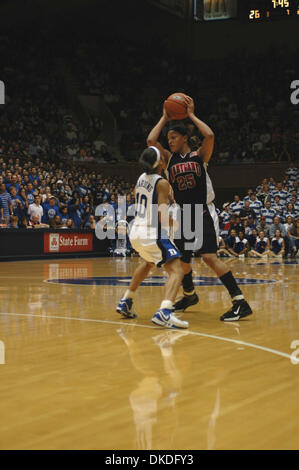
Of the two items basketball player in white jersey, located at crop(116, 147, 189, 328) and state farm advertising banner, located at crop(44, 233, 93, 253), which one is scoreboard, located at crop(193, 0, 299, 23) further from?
basketball player in white jersey, located at crop(116, 147, 189, 328)

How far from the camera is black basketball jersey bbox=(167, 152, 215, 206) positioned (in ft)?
22.0

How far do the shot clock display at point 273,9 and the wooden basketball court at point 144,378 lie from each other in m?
17.5

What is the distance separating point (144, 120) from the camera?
92.4 feet

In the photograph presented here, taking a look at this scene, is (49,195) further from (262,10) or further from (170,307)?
(170,307)

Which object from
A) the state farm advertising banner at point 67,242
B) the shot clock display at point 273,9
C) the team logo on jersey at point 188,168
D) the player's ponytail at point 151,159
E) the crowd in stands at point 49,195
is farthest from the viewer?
the shot clock display at point 273,9

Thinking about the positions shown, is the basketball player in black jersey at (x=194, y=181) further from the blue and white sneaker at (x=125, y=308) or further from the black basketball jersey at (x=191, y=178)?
the blue and white sneaker at (x=125, y=308)

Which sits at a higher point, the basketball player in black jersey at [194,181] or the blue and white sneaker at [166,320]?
the basketball player in black jersey at [194,181]

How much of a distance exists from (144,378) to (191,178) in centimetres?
309

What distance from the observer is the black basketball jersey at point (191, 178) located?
22.0 feet

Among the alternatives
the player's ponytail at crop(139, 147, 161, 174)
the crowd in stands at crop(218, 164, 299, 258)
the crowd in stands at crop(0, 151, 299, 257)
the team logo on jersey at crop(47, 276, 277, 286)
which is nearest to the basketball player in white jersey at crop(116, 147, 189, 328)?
the player's ponytail at crop(139, 147, 161, 174)

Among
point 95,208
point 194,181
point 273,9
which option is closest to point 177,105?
point 194,181

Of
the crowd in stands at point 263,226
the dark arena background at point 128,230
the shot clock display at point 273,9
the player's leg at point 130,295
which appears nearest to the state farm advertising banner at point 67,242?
the dark arena background at point 128,230

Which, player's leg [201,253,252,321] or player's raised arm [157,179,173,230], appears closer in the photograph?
player's raised arm [157,179,173,230]

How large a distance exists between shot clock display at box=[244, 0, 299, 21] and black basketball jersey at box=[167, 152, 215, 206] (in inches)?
699
